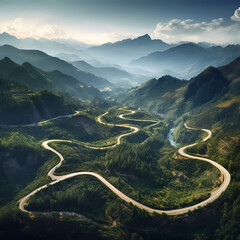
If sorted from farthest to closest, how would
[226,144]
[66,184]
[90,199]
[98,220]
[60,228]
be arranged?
[226,144]
[66,184]
[90,199]
[98,220]
[60,228]

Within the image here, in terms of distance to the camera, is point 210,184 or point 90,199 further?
point 210,184

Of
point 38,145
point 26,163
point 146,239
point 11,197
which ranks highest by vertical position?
point 38,145

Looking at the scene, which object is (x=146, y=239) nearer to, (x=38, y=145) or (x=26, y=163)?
(x=26, y=163)

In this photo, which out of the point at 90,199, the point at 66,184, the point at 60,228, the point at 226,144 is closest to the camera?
the point at 60,228

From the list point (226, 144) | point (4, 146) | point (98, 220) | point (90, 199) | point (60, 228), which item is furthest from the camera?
point (226, 144)

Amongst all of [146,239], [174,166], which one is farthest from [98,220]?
[174,166]

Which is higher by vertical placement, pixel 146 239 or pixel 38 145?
pixel 38 145

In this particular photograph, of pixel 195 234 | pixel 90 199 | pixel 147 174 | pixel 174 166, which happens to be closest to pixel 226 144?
pixel 174 166

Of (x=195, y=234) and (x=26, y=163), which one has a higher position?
(x=26, y=163)

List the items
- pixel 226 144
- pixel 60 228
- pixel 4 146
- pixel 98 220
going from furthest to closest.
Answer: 1. pixel 226 144
2. pixel 4 146
3. pixel 98 220
4. pixel 60 228
